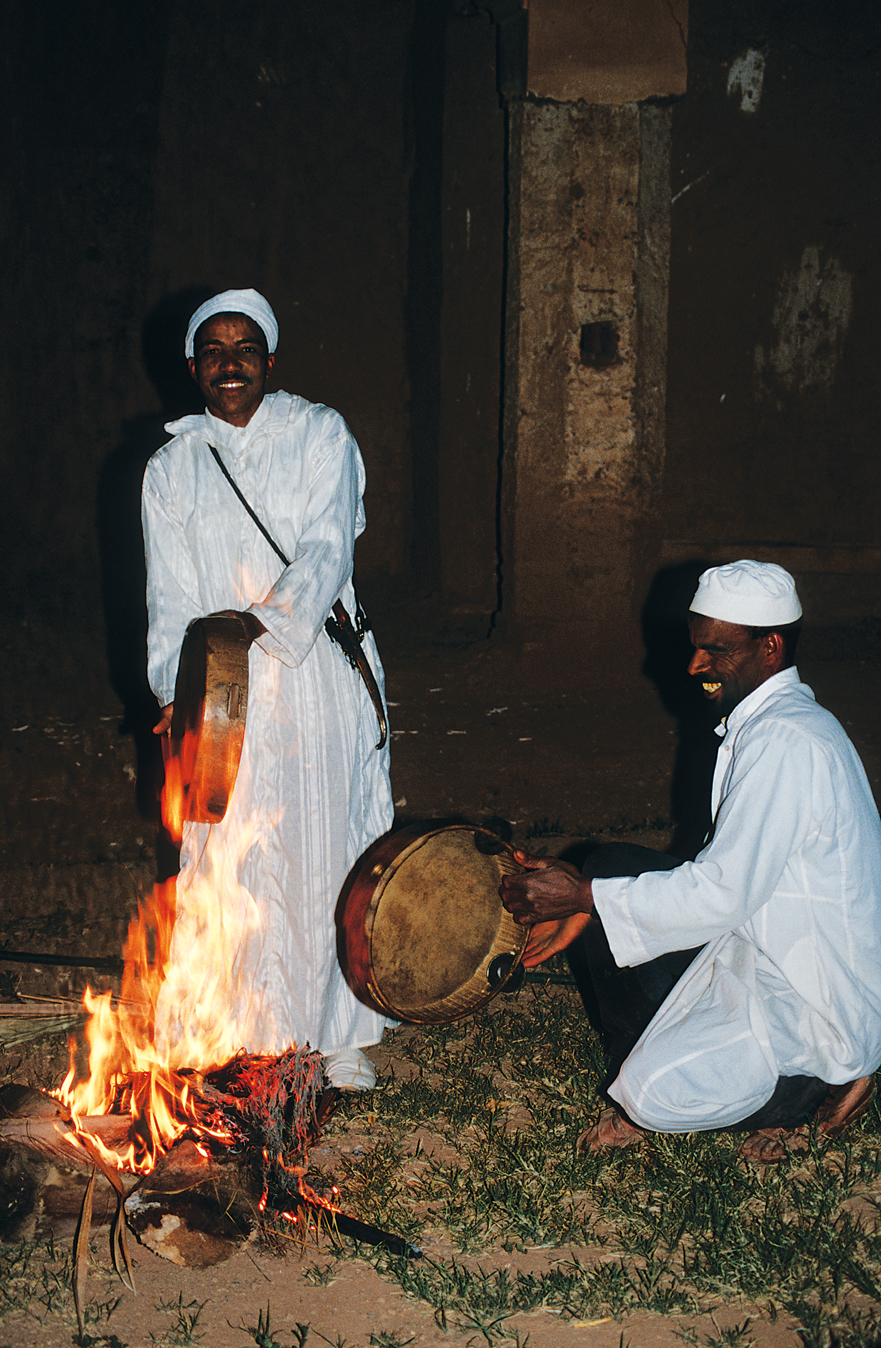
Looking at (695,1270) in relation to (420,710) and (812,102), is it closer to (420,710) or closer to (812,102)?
(420,710)

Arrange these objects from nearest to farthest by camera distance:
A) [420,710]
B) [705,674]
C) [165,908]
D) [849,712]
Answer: [705,674] → [165,908] → [420,710] → [849,712]

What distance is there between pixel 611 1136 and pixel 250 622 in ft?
5.51

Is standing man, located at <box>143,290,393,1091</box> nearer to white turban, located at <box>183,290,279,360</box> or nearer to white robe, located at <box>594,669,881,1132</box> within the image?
white turban, located at <box>183,290,279,360</box>

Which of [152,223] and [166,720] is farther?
[152,223]

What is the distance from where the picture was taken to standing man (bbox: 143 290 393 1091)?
3.48 metres

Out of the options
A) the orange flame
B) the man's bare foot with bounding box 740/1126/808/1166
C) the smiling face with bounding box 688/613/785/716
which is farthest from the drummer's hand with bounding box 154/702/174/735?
the man's bare foot with bounding box 740/1126/808/1166

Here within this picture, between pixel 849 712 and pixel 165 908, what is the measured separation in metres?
3.36

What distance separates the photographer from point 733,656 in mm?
3047

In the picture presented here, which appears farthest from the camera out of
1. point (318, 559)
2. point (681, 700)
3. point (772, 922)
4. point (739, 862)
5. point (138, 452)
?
point (138, 452)

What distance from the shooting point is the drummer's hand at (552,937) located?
3.22 m

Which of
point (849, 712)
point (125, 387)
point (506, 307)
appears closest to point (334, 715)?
point (506, 307)

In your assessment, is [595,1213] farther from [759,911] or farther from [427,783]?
[427,783]

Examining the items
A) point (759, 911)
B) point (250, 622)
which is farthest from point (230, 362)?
point (759, 911)

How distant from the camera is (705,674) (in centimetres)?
312
